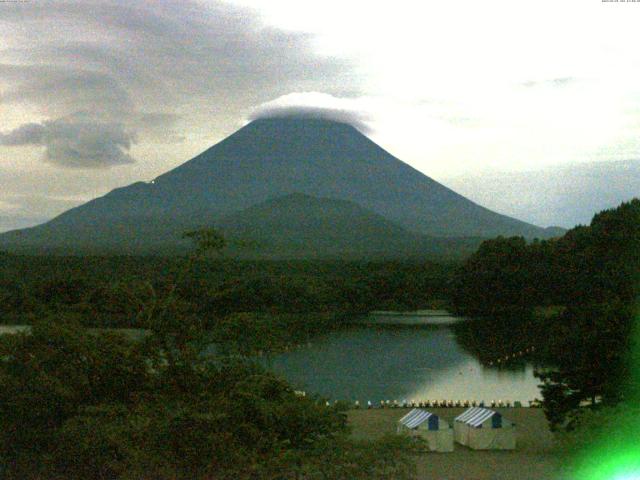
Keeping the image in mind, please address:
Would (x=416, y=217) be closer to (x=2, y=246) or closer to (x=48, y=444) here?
(x=2, y=246)

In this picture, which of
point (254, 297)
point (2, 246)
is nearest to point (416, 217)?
point (2, 246)

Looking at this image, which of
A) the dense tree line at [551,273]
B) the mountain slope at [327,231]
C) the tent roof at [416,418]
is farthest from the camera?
the mountain slope at [327,231]

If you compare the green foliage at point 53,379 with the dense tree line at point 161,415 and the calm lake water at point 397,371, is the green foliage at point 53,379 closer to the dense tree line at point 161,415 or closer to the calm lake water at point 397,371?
the dense tree line at point 161,415

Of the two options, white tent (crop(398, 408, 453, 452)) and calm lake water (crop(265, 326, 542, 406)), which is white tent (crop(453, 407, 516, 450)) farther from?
calm lake water (crop(265, 326, 542, 406))

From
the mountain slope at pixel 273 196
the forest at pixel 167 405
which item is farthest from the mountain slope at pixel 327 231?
the forest at pixel 167 405

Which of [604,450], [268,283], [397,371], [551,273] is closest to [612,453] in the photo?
[604,450]

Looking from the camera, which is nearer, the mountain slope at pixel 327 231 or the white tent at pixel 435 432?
the white tent at pixel 435 432
